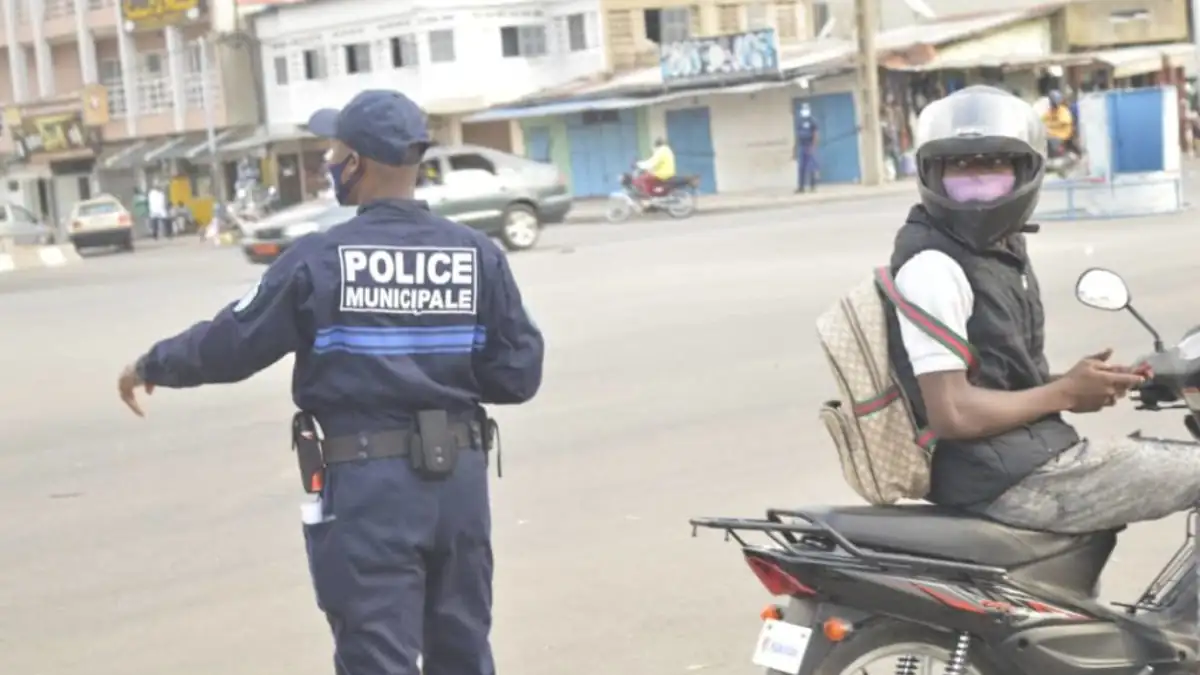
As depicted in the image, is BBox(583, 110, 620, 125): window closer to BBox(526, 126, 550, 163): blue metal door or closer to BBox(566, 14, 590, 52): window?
BBox(526, 126, 550, 163): blue metal door

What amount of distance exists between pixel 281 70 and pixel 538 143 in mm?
11396

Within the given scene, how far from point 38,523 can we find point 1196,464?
624cm

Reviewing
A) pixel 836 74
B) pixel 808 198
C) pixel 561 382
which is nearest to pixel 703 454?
pixel 561 382

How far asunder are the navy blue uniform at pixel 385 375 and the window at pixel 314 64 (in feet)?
A: 173

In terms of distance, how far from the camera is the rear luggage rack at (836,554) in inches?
155

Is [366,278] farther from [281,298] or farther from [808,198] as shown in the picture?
[808,198]

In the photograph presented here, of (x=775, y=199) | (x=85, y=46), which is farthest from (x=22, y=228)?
(x=85, y=46)

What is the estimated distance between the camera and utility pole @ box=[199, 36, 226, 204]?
53912 mm

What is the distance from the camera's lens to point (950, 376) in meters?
3.98

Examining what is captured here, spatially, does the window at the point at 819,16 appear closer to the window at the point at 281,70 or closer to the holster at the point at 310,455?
the window at the point at 281,70

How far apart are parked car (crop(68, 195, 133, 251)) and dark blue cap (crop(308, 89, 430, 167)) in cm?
4174

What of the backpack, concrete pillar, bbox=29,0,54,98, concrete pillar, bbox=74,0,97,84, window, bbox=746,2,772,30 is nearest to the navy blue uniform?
the backpack

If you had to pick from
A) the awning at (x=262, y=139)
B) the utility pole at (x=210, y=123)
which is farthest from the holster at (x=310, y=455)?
the awning at (x=262, y=139)

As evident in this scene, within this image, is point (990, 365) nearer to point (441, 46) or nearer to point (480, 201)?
point (480, 201)
